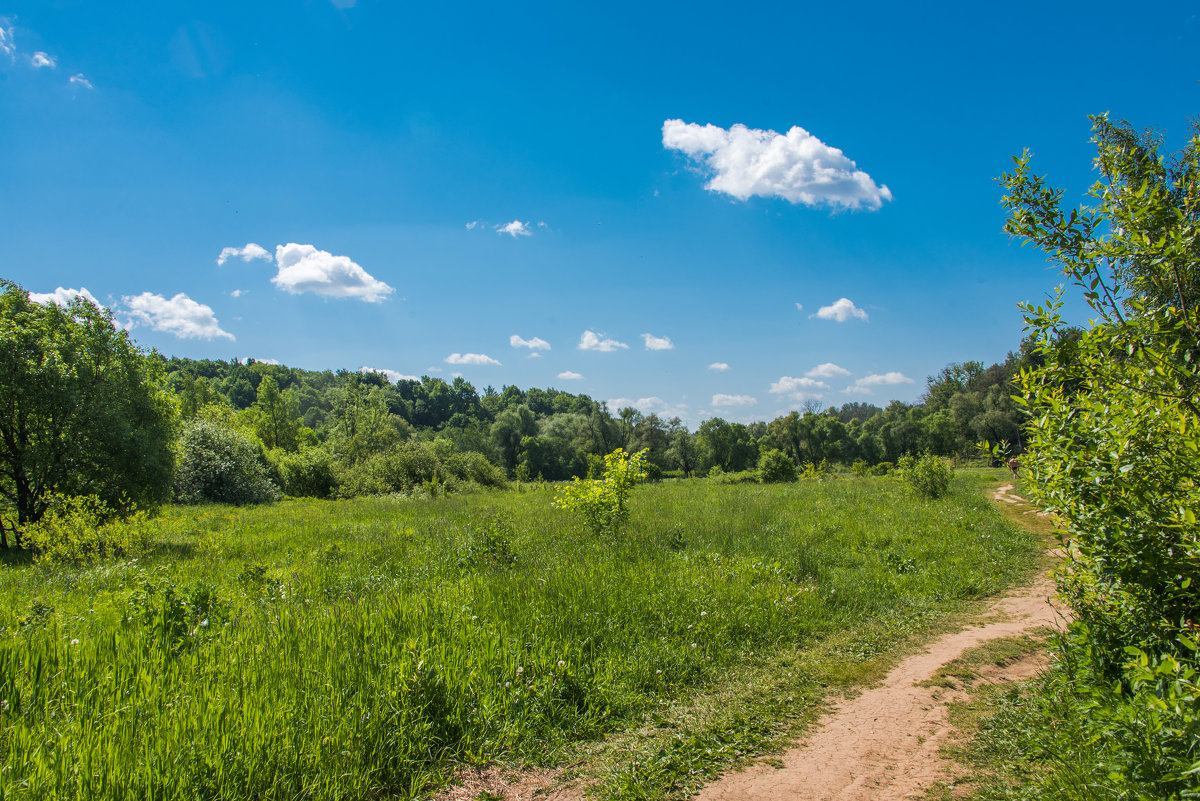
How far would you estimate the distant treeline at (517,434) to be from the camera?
36.8m

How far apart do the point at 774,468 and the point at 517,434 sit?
51130 millimetres

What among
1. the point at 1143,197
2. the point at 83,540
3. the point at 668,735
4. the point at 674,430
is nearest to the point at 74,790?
the point at 668,735

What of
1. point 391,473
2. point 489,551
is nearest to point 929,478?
point 489,551

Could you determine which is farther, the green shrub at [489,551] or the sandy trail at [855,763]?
the green shrub at [489,551]

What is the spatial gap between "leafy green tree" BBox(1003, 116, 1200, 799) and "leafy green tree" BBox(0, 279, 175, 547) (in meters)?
18.0

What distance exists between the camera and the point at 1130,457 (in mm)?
3195

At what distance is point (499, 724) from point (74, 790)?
266cm

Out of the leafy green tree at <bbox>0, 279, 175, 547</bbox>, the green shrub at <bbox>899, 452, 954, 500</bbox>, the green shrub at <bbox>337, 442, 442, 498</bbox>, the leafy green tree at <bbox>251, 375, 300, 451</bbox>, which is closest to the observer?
the leafy green tree at <bbox>0, 279, 175, 547</bbox>

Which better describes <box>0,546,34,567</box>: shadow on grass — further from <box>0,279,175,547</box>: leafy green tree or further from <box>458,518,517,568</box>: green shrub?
<box>458,518,517,568</box>: green shrub

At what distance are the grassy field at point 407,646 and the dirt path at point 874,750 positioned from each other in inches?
19.4

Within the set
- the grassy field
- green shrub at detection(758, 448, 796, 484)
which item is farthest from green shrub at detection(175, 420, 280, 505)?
green shrub at detection(758, 448, 796, 484)

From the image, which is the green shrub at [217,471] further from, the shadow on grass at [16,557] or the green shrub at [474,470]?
the shadow on grass at [16,557]

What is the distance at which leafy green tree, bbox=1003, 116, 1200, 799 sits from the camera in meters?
2.84

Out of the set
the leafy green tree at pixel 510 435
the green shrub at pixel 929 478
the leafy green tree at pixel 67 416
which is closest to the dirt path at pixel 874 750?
the green shrub at pixel 929 478
